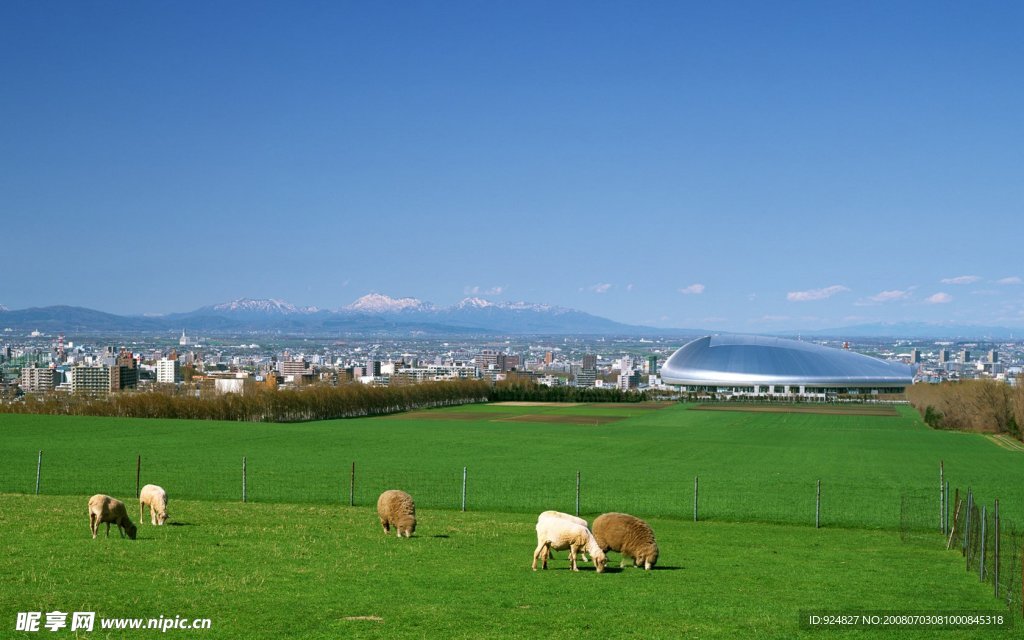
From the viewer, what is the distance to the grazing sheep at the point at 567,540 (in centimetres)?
2033

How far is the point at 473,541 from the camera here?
2470 centimetres

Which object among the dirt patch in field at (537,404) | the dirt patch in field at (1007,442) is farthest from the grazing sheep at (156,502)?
the dirt patch in field at (537,404)

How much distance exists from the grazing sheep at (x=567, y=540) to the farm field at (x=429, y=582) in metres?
0.35

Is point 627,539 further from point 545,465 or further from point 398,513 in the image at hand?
point 545,465

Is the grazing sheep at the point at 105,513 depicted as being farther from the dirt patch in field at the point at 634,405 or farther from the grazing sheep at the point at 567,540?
the dirt patch in field at the point at 634,405

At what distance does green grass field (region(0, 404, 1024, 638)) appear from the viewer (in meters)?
16.1

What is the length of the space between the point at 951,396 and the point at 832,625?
4019 inches

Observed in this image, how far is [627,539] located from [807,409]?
4946 inches

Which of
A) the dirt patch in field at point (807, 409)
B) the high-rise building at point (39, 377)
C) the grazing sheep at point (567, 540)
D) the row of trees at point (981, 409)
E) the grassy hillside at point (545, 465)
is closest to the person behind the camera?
the grazing sheep at point (567, 540)

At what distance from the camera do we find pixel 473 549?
→ 2330cm

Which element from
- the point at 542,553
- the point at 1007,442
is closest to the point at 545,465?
the point at 542,553

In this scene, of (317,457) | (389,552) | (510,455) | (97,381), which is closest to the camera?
(389,552)

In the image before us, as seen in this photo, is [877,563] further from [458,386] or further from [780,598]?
[458,386]

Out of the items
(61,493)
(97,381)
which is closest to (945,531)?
(61,493)
